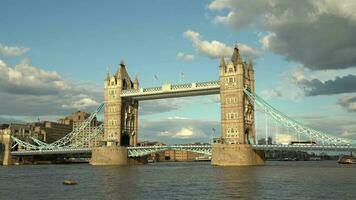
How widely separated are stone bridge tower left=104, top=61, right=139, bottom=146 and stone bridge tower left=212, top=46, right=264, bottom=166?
3385 centimetres

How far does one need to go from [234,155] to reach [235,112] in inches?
466

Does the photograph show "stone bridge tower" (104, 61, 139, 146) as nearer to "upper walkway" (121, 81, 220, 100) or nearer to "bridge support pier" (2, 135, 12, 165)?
"upper walkway" (121, 81, 220, 100)

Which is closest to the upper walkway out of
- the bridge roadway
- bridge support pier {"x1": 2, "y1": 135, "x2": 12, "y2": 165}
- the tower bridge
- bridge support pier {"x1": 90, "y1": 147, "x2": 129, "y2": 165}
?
the tower bridge

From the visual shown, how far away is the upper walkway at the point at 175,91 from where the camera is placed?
116188mm

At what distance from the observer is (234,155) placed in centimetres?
10312

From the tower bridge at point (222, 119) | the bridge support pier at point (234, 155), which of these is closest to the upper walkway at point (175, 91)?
the tower bridge at point (222, 119)

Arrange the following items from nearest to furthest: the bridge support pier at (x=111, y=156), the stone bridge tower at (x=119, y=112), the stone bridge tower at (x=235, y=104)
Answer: the stone bridge tower at (x=235, y=104) < the bridge support pier at (x=111, y=156) < the stone bridge tower at (x=119, y=112)

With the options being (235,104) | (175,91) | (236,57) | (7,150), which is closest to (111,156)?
(175,91)

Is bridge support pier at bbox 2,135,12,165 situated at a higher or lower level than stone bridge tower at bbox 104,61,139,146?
lower

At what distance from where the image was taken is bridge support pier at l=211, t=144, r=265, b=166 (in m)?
103

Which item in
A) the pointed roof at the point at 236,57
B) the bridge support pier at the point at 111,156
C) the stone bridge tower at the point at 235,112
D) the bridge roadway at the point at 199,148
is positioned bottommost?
the bridge support pier at the point at 111,156

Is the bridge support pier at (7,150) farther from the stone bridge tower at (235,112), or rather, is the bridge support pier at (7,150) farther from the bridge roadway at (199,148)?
the stone bridge tower at (235,112)

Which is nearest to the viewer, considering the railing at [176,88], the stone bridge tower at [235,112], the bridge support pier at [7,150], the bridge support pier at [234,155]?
the bridge support pier at [234,155]

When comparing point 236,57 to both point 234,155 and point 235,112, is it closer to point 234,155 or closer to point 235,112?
point 235,112
